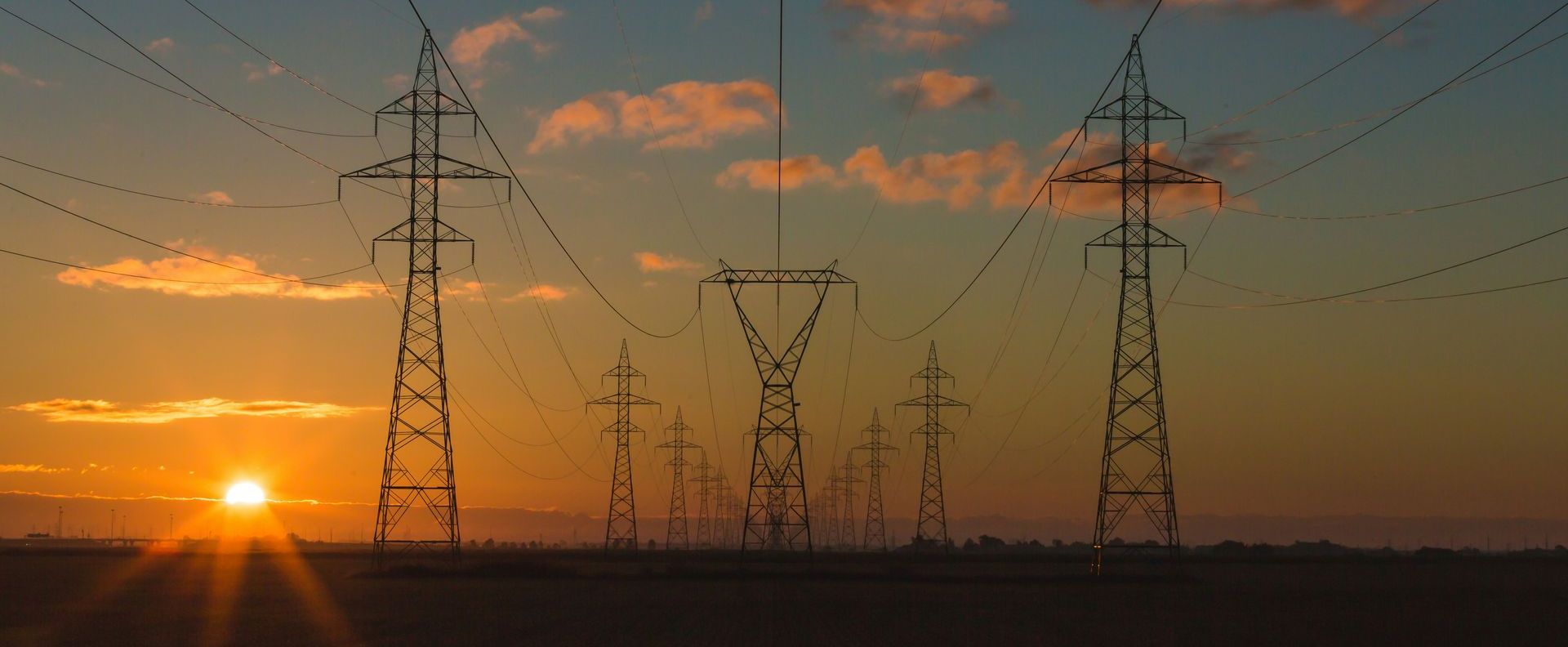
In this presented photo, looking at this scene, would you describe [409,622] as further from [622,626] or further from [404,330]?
[404,330]

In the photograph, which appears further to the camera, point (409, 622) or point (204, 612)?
point (204, 612)

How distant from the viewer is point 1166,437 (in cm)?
5997

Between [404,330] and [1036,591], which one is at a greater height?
[404,330]

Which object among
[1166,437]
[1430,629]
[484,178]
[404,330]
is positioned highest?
[484,178]

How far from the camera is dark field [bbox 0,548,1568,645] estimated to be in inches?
1457

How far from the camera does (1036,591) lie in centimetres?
6278

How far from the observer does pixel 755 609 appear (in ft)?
162

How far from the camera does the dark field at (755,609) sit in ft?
121

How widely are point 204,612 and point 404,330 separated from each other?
15523 millimetres

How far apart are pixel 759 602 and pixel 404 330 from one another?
18.0m

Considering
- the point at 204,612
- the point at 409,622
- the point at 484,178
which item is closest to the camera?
the point at 409,622

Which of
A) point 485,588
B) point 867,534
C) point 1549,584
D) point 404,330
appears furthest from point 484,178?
point 867,534

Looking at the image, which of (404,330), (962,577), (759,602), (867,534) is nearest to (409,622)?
(759,602)

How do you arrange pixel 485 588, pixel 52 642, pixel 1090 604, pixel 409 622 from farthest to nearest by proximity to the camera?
pixel 485 588 → pixel 1090 604 → pixel 409 622 → pixel 52 642
